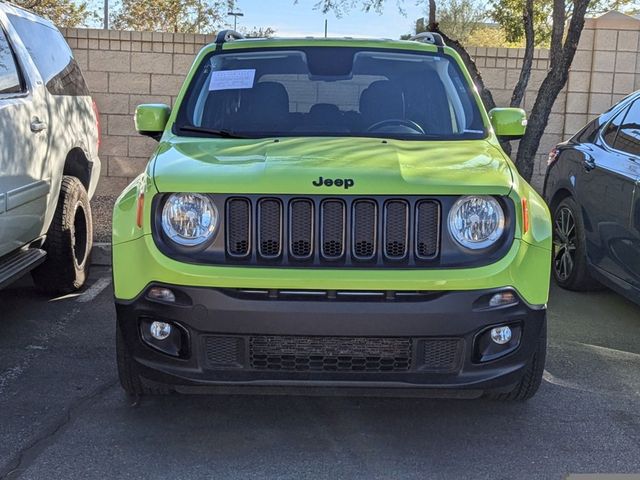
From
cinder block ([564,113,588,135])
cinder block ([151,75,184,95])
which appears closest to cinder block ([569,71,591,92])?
cinder block ([564,113,588,135])

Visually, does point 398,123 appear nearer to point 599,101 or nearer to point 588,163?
point 588,163

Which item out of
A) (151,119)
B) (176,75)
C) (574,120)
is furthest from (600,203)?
(176,75)

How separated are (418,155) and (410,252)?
2.09 ft

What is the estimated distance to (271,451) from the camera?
3.44 meters

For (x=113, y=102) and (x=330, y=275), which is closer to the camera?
(x=330, y=275)

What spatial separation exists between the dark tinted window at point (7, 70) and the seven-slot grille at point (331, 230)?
8.01ft

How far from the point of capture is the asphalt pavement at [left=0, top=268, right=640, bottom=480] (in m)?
3.29

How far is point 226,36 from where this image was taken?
4.99 metres

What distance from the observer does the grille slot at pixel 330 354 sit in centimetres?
321

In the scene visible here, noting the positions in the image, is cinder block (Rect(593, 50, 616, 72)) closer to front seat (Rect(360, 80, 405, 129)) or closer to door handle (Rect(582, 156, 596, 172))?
door handle (Rect(582, 156, 596, 172))

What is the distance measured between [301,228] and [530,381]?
1.38 metres

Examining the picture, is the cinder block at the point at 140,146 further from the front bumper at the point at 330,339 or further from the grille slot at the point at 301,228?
the grille slot at the point at 301,228

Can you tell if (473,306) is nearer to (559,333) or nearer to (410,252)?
(410,252)

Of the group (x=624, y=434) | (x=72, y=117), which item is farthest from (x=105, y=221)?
(x=624, y=434)
